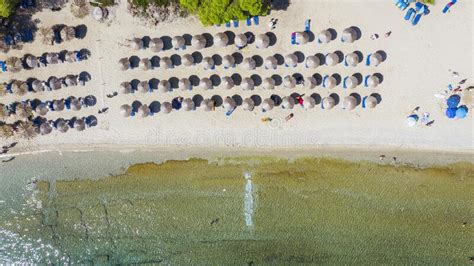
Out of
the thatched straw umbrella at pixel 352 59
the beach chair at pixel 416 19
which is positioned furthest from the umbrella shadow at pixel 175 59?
the beach chair at pixel 416 19

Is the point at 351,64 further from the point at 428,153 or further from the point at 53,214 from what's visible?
the point at 53,214

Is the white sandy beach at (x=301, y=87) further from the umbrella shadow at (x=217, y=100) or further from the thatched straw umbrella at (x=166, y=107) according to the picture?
the thatched straw umbrella at (x=166, y=107)

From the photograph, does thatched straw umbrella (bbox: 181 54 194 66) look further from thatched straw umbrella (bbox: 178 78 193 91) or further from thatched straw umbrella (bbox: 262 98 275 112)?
thatched straw umbrella (bbox: 262 98 275 112)

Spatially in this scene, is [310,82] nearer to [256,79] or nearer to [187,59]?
[256,79]

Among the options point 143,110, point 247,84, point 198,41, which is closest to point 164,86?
point 143,110

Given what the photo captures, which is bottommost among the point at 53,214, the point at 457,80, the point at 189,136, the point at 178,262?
the point at 178,262

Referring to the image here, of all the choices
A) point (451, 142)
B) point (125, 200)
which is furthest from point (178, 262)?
point (451, 142)
